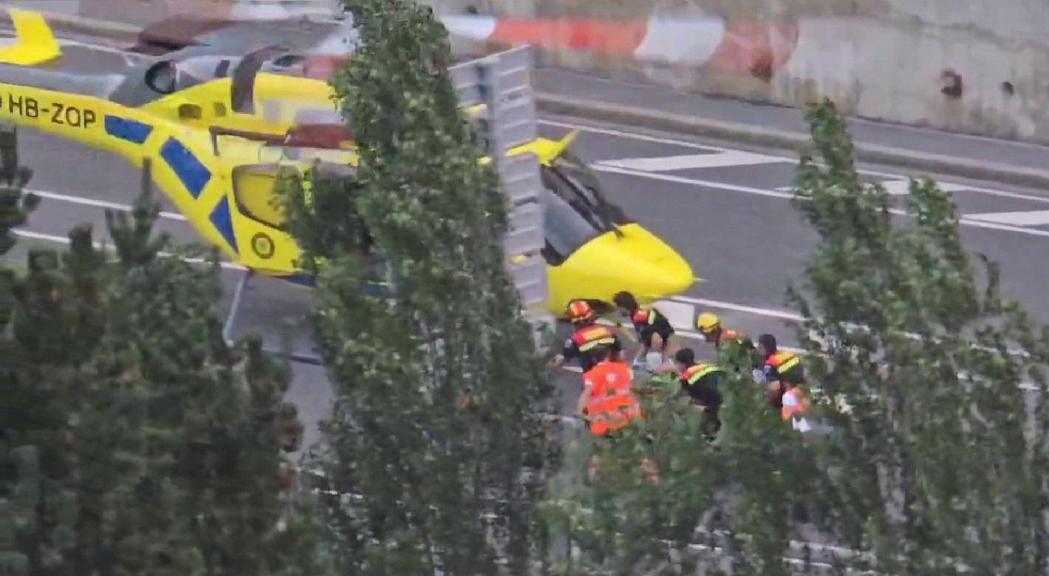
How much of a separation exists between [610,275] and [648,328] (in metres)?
1.09

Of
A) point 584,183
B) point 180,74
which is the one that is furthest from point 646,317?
point 180,74

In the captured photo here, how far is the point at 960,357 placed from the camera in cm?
568

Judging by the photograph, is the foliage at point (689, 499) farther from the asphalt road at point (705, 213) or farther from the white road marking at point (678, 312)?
the white road marking at point (678, 312)

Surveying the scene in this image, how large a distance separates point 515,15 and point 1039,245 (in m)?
Answer: 7.73

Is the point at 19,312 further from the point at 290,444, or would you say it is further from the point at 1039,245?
the point at 1039,245

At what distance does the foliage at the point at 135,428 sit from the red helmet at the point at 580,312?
9548mm

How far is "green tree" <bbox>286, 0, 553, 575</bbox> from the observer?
574 centimetres

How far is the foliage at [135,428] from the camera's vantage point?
4.25 meters

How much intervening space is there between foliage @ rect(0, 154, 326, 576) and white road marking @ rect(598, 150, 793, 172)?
1597 centimetres

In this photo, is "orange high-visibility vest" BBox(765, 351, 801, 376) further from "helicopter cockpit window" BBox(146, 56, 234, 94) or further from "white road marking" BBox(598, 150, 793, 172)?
"white road marking" BBox(598, 150, 793, 172)

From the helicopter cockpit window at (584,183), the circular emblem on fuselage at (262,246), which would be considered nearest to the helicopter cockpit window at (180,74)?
the circular emblem on fuselage at (262,246)

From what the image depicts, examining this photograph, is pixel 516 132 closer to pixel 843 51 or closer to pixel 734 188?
pixel 734 188

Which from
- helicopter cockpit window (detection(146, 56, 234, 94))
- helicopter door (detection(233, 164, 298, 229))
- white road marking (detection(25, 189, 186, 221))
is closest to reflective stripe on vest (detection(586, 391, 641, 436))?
helicopter door (detection(233, 164, 298, 229))

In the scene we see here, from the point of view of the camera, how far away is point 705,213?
19.6 m
